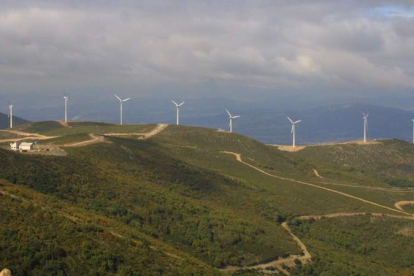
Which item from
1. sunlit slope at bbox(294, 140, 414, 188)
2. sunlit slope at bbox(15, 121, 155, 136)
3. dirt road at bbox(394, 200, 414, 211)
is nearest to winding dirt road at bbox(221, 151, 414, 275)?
dirt road at bbox(394, 200, 414, 211)

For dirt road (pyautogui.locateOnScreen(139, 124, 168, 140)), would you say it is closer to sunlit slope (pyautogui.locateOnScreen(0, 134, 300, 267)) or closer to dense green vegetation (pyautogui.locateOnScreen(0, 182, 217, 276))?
sunlit slope (pyautogui.locateOnScreen(0, 134, 300, 267))

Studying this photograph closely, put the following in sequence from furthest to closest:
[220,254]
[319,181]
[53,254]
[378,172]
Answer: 1. [378,172]
2. [319,181]
3. [220,254]
4. [53,254]

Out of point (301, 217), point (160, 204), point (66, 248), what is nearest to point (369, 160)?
point (301, 217)

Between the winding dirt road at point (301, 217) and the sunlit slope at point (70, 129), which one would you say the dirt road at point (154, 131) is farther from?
the winding dirt road at point (301, 217)

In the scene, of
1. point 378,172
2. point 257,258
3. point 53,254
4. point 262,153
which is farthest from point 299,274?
point 378,172

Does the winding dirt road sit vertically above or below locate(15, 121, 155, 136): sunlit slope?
below

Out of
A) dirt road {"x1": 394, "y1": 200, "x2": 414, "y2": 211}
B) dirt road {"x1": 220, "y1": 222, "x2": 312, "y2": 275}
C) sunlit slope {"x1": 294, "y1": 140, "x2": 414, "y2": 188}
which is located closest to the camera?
dirt road {"x1": 220, "y1": 222, "x2": 312, "y2": 275}

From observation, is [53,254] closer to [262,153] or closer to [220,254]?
[220,254]
